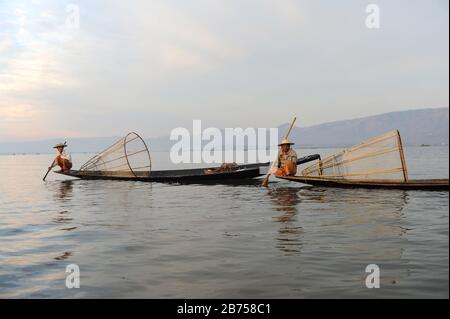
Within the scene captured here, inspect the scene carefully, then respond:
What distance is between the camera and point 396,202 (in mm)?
16578

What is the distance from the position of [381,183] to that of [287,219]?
863 centimetres

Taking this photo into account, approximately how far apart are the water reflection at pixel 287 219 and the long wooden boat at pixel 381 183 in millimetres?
1084

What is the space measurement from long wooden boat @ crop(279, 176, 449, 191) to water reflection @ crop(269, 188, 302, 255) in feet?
3.56

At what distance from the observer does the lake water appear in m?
7.39

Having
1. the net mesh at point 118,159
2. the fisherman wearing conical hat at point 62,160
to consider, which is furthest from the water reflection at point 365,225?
the fisherman wearing conical hat at point 62,160

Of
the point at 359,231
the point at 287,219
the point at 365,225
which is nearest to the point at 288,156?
the point at 287,219

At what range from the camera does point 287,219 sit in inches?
548

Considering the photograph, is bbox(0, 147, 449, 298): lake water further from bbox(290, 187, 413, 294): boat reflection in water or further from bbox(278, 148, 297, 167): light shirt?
bbox(278, 148, 297, 167): light shirt

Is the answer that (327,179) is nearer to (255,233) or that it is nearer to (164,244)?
(255,233)

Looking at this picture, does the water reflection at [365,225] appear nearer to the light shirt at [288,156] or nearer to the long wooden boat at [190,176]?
the light shirt at [288,156]

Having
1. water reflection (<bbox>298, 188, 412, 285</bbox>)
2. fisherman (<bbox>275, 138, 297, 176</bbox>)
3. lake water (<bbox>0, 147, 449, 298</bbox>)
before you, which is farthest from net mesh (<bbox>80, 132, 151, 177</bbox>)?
water reflection (<bbox>298, 188, 412, 285</bbox>)
